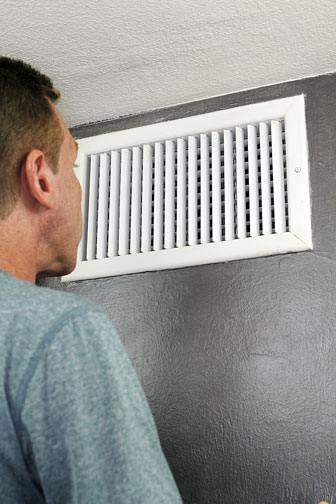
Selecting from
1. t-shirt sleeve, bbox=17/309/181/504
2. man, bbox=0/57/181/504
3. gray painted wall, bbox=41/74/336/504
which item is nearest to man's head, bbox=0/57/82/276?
man, bbox=0/57/181/504

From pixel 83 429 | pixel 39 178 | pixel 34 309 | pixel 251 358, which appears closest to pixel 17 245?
pixel 39 178

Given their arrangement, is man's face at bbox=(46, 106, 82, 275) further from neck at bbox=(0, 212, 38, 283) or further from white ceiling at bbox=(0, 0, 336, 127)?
white ceiling at bbox=(0, 0, 336, 127)

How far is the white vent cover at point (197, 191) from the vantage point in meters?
1.39

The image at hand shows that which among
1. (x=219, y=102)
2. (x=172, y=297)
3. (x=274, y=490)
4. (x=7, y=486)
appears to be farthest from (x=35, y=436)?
(x=219, y=102)

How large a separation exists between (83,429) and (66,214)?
16.5 inches

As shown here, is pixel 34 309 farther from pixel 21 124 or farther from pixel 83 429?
pixel 21 124

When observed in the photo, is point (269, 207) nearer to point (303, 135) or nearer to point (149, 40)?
point (303, 135)

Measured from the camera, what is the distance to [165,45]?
1.37 m

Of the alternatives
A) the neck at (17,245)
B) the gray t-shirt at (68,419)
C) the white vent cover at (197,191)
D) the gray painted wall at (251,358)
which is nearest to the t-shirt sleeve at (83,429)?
the gray t-shirt at (68,419)

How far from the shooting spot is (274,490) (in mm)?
1210

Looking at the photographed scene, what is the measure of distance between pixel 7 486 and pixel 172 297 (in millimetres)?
816

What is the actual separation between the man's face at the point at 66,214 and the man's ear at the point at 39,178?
1.0 inches

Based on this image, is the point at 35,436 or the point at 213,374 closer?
the point at 35,436

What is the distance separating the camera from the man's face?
97 centimetres
